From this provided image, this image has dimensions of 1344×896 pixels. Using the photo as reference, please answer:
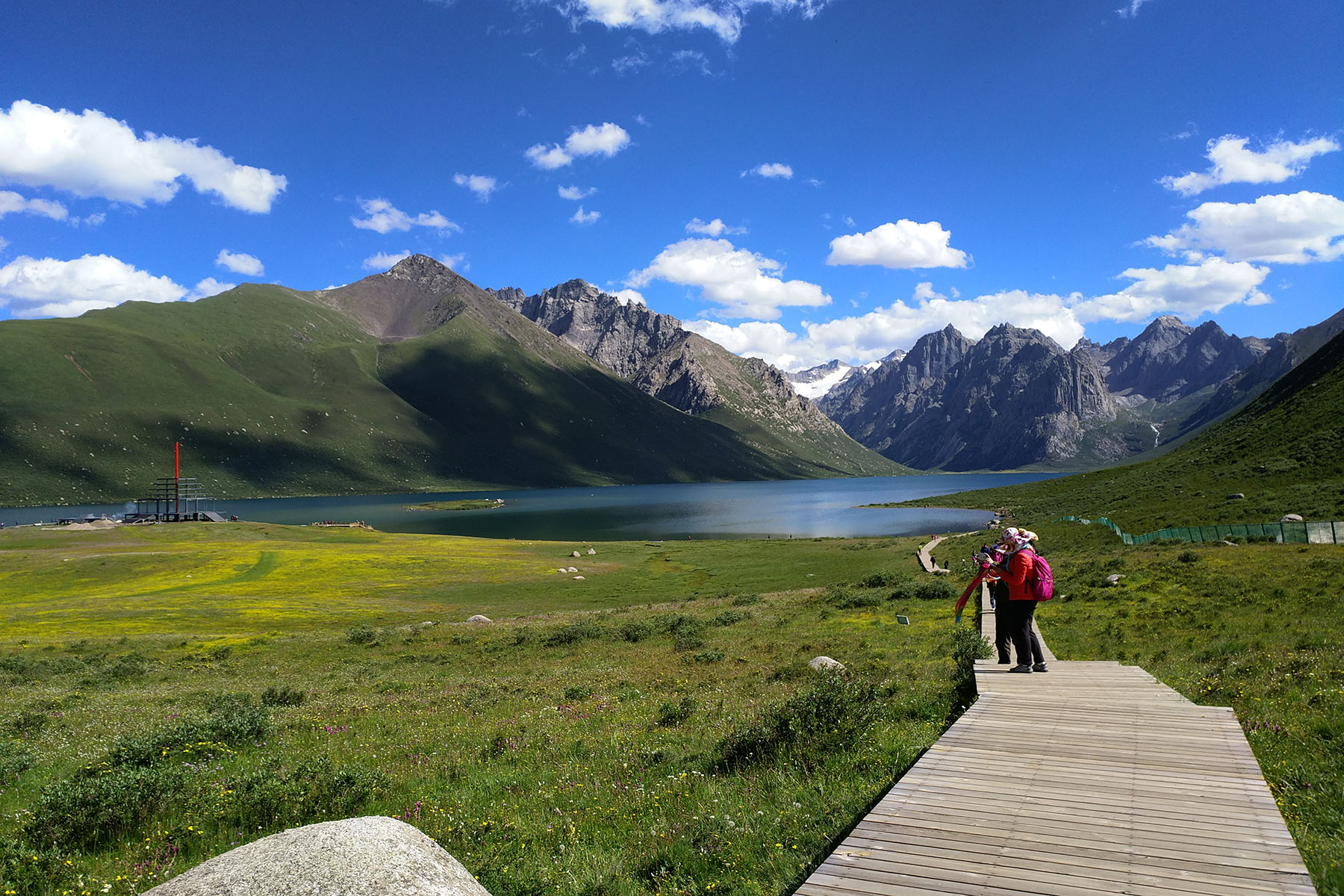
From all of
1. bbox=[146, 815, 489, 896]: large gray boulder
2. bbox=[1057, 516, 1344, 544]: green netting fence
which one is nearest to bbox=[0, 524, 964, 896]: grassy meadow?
bbox=[146, 815, 489, 896]: large gray boulder

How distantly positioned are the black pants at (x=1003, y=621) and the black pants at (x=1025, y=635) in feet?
0.68

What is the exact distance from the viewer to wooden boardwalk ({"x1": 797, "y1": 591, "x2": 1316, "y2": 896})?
5.75m

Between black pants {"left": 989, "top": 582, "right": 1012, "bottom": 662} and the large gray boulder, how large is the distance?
45.9ft

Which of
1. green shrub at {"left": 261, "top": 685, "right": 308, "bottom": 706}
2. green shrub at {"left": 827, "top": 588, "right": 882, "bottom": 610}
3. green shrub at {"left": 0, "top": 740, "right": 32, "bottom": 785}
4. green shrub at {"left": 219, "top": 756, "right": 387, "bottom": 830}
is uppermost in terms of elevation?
green shrub at {"left": 219, "top": 756, "right": 387, "bottom": 830}

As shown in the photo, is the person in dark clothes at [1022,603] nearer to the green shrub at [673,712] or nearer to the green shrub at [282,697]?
the green shrub at [673,712]

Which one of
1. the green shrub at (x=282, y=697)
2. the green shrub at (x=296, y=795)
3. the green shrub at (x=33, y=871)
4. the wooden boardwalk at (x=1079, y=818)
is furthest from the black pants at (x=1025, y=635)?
the green shrub at (x=282, y=697)

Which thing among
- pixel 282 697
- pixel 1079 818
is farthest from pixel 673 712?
pixel 282 697

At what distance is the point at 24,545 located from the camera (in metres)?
84.6

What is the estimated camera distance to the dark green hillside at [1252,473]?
59125 mm

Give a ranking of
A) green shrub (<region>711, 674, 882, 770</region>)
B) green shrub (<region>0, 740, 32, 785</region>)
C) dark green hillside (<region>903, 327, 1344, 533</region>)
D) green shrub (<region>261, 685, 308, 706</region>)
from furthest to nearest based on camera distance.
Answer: dark green hillside (<region>903, 327, 1344, 533</region>) < green shrub (<region>261, 685, 308, 706</region>) < green shrub (<region>0, 740, 32, 785</region>) < green shrub (<region>711, 674, 882, 770</region>)

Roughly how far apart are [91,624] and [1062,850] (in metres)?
55.1

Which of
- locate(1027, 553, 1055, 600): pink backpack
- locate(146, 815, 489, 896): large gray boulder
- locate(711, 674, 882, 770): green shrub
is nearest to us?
locate(146, 815, 489, 896): large gray boulder

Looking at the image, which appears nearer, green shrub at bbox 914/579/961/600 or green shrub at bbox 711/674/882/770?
green shrub at bbox 711/674/882/770

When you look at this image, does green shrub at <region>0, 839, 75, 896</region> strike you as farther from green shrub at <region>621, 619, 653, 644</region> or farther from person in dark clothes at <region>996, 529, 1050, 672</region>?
green shrub at <region>621, 619, 653, 644</region>
